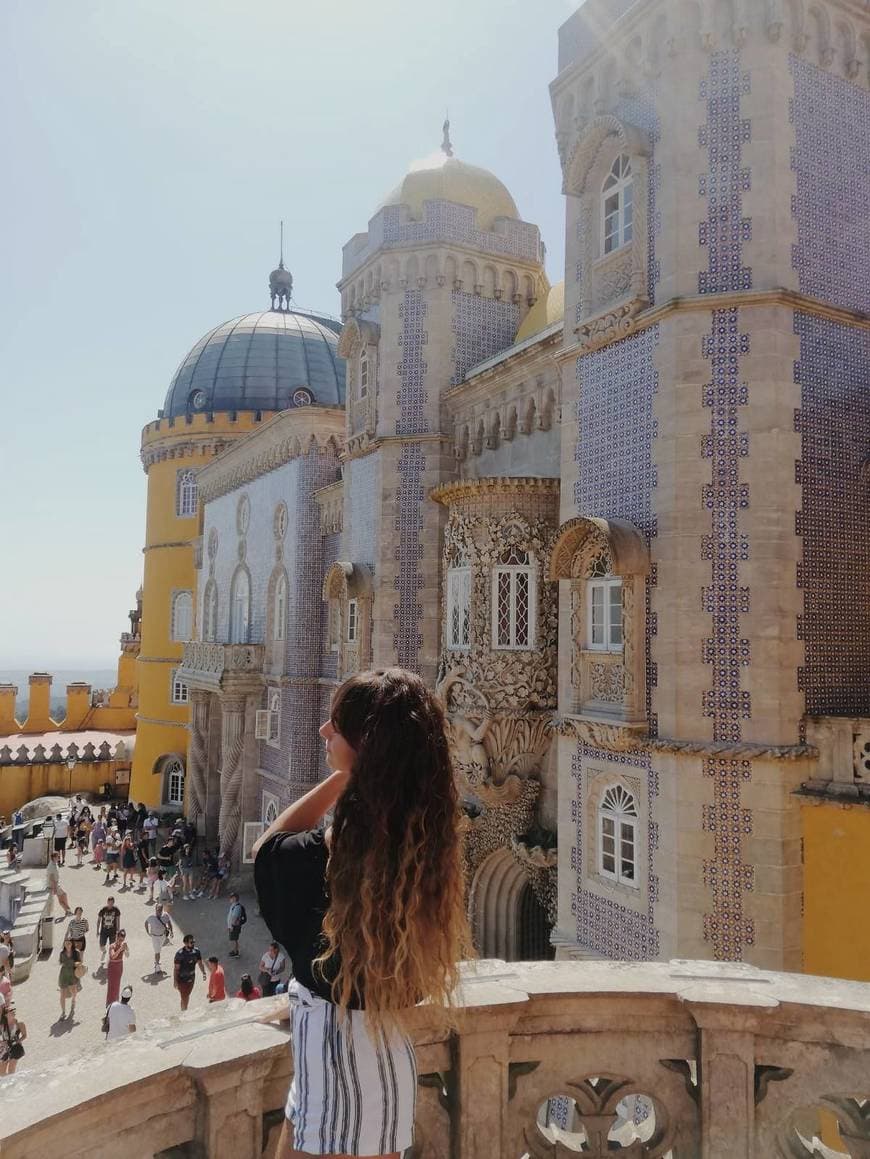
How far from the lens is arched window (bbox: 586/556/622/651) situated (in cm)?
1032

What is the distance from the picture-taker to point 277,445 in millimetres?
23406

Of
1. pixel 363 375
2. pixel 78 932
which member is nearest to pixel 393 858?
pixel 78 932

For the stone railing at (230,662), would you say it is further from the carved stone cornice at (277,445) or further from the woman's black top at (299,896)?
the woman's black top at (299,896)

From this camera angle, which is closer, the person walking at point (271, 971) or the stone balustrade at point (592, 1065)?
the stone balustrade at point (592, 1065)

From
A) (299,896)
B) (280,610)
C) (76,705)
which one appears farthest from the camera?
(76,705)

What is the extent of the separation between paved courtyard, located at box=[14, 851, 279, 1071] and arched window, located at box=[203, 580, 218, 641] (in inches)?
330

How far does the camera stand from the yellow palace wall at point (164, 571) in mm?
31844

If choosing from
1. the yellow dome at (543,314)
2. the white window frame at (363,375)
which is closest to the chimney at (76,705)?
the white window frame at (363,375)

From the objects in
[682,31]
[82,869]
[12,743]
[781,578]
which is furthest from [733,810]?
[12,743]

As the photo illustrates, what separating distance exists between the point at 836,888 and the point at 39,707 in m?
37.8

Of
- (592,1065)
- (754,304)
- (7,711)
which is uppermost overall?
(754,304)

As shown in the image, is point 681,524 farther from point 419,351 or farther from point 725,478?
point 419,351

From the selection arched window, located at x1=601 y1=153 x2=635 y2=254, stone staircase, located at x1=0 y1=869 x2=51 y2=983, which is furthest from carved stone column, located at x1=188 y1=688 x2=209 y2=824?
arched window, located at x1=601 y1=153 x2=635 y2=254

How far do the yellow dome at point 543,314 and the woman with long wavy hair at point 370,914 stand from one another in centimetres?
1448
